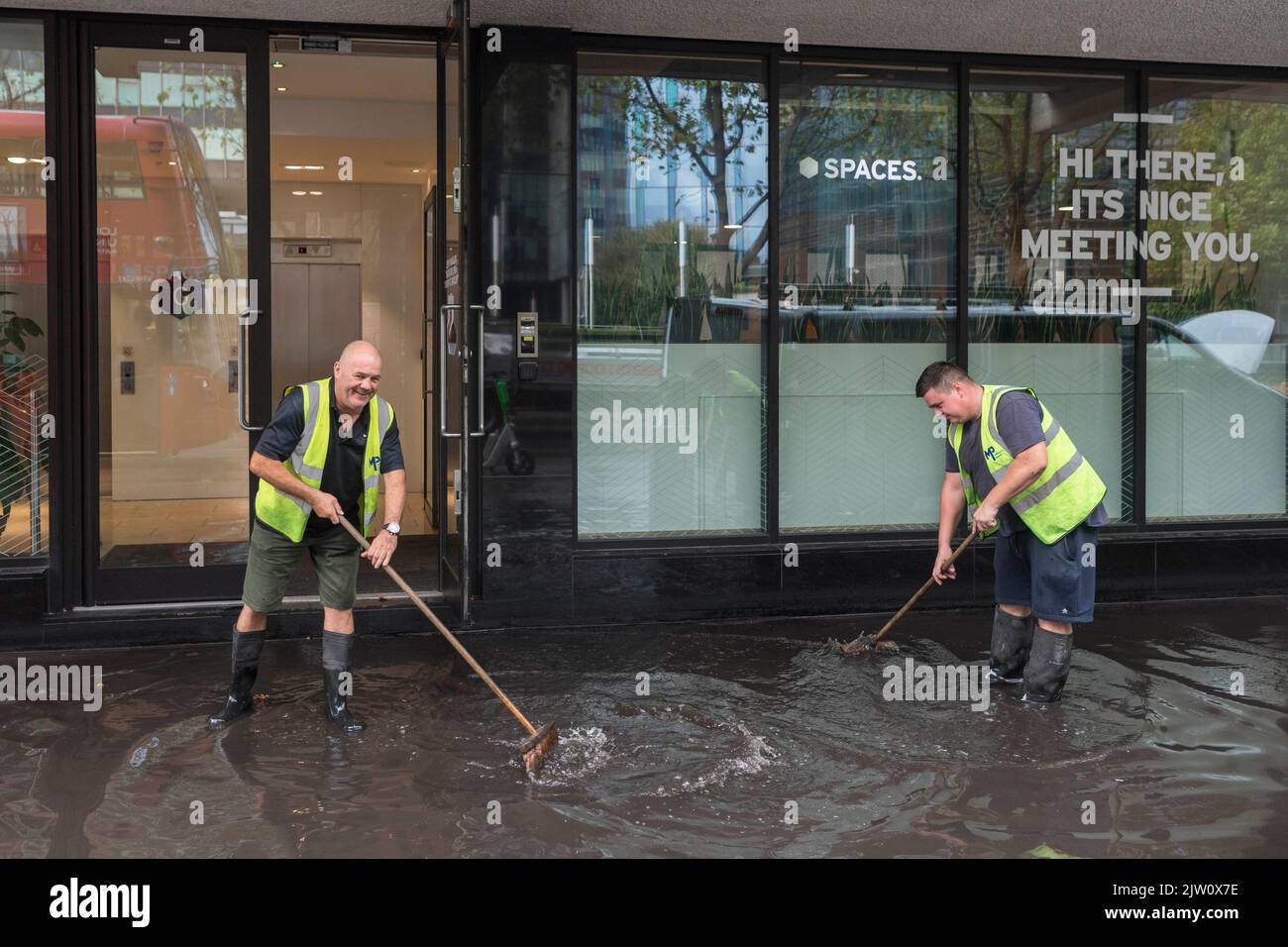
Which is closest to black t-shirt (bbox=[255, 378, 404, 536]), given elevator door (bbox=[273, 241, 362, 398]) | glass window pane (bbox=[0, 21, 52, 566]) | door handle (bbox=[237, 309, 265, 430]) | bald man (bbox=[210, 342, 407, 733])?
bald man (bbox=[210, 342, 407, 733])

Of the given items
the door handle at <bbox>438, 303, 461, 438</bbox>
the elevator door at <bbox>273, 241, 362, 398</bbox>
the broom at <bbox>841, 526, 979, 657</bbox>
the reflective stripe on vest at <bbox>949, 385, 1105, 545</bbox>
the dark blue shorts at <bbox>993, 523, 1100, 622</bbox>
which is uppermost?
the elevator door at <bbox>273, 241, 362, 398</bbox>

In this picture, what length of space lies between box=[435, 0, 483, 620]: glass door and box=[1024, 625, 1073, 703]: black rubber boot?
9.87 ft

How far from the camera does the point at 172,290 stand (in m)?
7.44

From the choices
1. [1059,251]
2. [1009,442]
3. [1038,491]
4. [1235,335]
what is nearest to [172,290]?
[1009,442]

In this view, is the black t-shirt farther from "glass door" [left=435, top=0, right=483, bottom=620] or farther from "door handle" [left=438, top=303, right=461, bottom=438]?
"door handle" [left=438, top=303, right=461, bottom=438]

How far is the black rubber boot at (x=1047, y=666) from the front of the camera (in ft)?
19.7

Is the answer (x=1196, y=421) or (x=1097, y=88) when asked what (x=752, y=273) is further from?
(x=1196, y=421)

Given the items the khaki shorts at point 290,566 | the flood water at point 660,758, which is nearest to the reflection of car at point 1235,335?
the flood water at point 660,758

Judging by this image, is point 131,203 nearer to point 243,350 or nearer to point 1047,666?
point 243,350

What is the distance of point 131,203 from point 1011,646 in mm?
5233

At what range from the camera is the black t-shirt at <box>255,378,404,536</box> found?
18.2ft

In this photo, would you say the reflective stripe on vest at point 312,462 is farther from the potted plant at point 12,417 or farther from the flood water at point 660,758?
the potted plant at point 12,417

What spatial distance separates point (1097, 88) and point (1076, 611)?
4.22m

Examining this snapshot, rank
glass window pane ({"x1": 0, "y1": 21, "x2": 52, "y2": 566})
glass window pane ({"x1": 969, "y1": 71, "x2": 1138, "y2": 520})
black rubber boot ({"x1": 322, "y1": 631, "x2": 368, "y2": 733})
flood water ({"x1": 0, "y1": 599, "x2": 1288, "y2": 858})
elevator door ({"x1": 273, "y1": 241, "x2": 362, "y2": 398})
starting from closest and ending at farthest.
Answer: flood water ({"x1": 0, "y1": 599, "x2": 1288, "y2": 858}) < black rubber boot ({"x1": 322, "y1": 631, "x2": 368, "y2": 733}) < glass window pane ({"x1": 0, "y1": 21, "x2": 52, "y2": 566}) < glass window pane ({"x1": 969, "y1": 71, "x2": 1138, "y2": 520}) < elevator door ({"x1": 273, "y1": 241, "x2": 362, "y2": 398})
